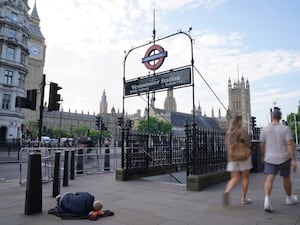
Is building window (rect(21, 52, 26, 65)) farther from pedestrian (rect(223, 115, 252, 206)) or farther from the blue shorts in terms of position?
the blue shorts

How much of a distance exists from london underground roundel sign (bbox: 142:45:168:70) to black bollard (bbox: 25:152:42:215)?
7.04 m

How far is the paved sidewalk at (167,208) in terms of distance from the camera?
427 cm

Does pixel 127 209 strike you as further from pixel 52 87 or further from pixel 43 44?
pixel 43 44

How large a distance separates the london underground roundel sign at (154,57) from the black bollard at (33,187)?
704 centimetres

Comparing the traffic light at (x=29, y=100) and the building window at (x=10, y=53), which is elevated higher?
the building window at (x=10, y=53)

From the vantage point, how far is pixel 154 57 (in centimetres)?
1086

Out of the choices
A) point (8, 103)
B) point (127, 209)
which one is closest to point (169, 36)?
point (127, 209)

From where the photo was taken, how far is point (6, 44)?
3578 centimetres

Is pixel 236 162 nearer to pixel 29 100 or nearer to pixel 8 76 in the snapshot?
pixel 29 100

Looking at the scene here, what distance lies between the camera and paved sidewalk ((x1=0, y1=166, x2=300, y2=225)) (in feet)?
14.0

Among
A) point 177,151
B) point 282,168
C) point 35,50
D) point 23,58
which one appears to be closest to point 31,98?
point 177,151

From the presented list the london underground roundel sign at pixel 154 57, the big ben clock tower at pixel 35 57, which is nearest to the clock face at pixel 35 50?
the big ben clock tower at pixel 35 57

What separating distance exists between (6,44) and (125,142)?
35.2 m

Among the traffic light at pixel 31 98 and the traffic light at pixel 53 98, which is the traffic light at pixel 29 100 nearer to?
the traffic light at pixel 31 98
